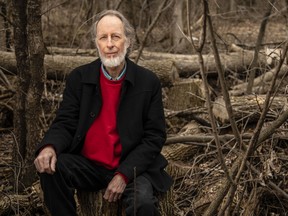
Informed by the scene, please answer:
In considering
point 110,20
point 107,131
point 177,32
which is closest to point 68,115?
point 107,131

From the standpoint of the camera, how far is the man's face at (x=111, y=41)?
356 cm

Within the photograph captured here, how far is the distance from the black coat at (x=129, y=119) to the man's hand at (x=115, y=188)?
0.12 meters

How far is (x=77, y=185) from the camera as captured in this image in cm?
354

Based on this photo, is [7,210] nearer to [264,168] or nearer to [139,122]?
[139,122]

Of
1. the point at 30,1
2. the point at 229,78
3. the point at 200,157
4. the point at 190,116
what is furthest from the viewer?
the point at 229,78

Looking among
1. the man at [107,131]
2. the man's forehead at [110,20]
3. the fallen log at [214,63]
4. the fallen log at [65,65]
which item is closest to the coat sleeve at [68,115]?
the man at [107,131]

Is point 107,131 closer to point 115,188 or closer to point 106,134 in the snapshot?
point 106,134

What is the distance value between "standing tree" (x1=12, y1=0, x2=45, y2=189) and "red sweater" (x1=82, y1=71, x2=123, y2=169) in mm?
945

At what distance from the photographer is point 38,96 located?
174 inches

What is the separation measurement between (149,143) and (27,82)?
1406 mm

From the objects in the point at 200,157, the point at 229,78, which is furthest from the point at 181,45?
the point at 200,157

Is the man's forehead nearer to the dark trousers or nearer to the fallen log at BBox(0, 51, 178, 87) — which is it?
the dark trousers

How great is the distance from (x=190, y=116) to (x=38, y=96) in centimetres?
193

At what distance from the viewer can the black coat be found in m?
3.49
